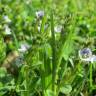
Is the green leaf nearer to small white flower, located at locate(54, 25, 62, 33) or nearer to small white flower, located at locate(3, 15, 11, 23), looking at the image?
small white flower, located at locate(54, 25, 62, 33)

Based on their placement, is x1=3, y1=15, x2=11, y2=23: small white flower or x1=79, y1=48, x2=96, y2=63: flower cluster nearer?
x1=79, y1=48, x2=96, y2=63: flower cluster

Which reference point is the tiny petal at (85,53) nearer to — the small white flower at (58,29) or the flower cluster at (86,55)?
the flower cluster at (86,55)

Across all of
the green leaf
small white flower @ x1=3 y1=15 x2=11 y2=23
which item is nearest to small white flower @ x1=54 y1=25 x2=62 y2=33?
small white flower @ x1=3 y1=15 x2=11 y2=23

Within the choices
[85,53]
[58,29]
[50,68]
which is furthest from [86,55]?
[58,29]

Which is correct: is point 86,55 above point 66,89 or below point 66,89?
above

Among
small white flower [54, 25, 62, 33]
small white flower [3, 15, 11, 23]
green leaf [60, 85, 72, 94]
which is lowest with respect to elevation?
green leaf [60, 85, 72, 94]

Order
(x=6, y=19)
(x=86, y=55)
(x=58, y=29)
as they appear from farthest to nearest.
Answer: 1. (x=6, y=19)
2. (x=58, y=29)
3. (x=86, y=55)

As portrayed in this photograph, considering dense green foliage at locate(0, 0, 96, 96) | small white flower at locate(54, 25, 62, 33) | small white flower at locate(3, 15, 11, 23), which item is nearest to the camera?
dense green foliage at locate(0, 0, 96, 96)

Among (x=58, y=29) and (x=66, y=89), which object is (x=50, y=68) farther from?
(x=58, y=29)

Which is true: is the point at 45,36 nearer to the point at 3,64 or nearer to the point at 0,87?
the point at 0,87

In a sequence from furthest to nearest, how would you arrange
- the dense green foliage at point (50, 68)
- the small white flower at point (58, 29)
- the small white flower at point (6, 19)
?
the small white flower at point (6, 19)
the small white flower at point (58, 29)
the dense green foliage at point (50, 68)

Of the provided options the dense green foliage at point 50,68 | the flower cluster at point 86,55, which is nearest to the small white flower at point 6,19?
the dense green foliage at point 50,68

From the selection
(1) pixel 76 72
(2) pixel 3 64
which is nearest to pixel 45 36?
(1) pixel 76 72
